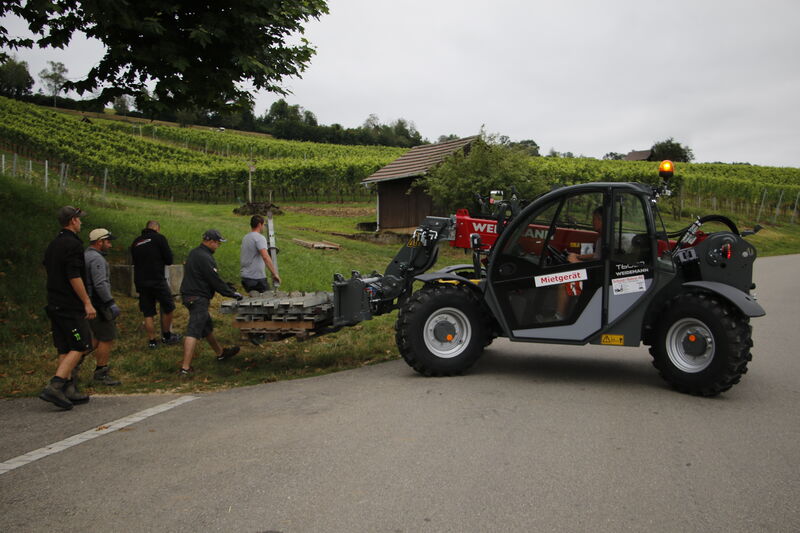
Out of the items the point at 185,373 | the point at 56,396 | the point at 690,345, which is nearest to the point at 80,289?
the point at 56,396

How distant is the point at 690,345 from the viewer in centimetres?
673

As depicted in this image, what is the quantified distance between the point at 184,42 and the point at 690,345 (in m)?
8.46

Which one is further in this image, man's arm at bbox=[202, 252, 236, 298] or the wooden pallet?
the wooden pallet

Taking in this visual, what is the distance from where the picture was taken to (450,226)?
27.5 ft

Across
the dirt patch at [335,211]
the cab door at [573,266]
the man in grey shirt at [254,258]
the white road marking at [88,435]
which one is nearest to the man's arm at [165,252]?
the man in grey shirt at [254,258]

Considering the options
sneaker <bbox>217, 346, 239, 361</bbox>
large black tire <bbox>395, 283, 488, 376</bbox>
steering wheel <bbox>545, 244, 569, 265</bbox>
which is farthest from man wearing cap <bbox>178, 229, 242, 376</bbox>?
steering wheel <bbox>545, 244, 569, 265</bbox>

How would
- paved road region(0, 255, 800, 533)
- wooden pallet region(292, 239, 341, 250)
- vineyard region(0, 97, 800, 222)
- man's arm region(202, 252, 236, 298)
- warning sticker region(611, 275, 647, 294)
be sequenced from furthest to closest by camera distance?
vineyard region(0, 97, 800, 222) < wooden pallet region(292, 239, 341, 250) < man's arm region(202, 252, 236, 298) < warning sticker region(611, 275, 647, 294) < paved road region(0, 255, 800, 533)

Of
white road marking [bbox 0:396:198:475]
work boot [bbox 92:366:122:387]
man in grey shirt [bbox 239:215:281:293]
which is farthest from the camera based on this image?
man in grey shirt [bbox 239:215:281:293]

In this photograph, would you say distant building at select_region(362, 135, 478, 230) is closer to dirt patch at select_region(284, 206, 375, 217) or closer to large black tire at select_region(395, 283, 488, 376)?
dirt patch at select_region(284, 206, 375, 217)

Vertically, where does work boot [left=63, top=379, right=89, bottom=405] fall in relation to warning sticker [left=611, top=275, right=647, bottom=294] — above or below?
below

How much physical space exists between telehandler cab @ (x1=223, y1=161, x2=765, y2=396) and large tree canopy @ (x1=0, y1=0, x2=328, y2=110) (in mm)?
4472

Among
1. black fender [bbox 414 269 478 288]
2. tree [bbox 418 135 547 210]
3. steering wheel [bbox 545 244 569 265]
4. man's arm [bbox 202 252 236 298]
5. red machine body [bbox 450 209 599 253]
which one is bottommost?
man's arm [bbox 202 252 236 298]

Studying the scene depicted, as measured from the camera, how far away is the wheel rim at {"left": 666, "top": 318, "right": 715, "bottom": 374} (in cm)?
665

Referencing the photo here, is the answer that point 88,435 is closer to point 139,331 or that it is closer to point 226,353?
point 226,353
